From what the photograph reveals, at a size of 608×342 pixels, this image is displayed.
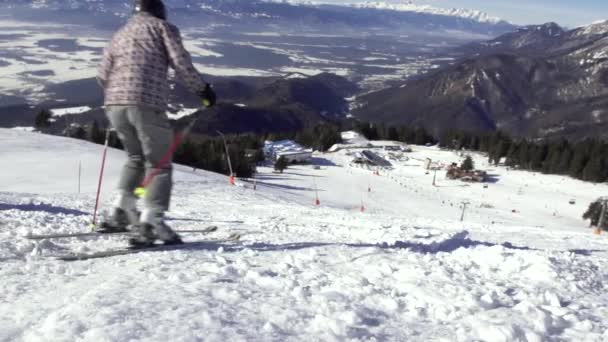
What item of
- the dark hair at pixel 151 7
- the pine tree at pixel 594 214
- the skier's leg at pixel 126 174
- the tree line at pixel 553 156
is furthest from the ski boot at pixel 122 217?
the tree line at pixel 553 156

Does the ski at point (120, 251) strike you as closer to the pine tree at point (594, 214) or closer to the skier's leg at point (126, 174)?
the skier's leg at point (126, 174)

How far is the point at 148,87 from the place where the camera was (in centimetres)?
534

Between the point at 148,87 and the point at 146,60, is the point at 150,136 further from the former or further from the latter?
the point at 146,60

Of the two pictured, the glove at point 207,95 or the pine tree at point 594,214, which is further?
the pine tree at point 594,214

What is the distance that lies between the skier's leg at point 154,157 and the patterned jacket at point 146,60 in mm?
133

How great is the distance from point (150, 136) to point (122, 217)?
4.61 ft

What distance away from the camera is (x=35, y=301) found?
358 cm

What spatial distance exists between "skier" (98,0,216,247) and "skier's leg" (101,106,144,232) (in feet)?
0.04

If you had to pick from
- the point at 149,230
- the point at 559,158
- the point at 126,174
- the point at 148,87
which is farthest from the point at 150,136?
the point at 559,158

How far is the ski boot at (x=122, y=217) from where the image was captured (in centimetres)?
604

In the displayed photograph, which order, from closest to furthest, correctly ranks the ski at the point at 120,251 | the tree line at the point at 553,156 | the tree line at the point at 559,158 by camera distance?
the ski at the point at 120,251 < the tree line at the point at 559,158 < the tree line at the point at 553,156

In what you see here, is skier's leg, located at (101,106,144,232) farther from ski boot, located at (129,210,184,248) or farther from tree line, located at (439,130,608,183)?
tree line, located at (439,130,608,183)

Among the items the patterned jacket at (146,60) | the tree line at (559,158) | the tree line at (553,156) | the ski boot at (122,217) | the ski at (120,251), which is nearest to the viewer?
the ski at (120,251)

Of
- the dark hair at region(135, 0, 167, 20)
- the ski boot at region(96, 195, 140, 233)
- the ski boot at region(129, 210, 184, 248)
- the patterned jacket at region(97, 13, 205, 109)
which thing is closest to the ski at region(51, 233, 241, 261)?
the ski boot at region(129, 210, 184, 248)
